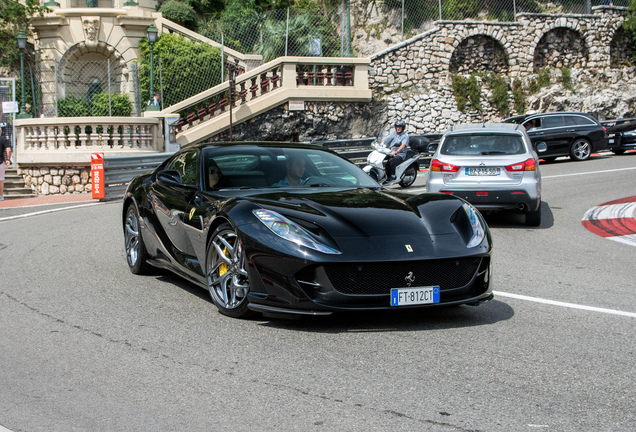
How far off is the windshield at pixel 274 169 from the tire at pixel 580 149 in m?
19.2

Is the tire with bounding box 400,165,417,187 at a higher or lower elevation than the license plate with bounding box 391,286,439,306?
higher

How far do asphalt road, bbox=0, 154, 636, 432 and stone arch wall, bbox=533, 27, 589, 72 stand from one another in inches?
1185

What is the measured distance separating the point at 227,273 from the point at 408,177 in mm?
12569

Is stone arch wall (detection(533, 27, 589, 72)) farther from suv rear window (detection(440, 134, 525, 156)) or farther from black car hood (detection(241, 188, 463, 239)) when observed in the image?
black car hood (detection(241, 188, 463, 239))

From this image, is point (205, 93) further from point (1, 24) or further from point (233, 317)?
point (233, 317)

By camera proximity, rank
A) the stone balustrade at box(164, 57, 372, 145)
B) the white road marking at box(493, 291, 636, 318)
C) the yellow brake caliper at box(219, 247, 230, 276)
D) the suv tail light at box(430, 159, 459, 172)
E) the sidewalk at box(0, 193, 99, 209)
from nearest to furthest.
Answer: the yellow brake caliper at box(219, 247, 230, 276) → the white road marking at box(493, 291, 636, 318) → the suv tail light at box(430, 159, 459, 172) → the sidewalk at box(0, 193, 99, 209) → the stone balustrade at box(164, 57, 372, 145)

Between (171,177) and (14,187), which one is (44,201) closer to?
(14,187)

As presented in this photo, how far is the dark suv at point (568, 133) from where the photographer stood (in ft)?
81.1

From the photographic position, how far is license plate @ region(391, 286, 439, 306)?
5434 mm

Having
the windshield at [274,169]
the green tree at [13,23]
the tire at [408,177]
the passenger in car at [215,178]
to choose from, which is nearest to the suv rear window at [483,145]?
the windshield at [274,169]

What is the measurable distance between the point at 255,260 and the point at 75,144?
18.1 meters

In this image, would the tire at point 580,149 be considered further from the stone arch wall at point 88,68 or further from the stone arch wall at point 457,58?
the stone arch wall at point 88,68

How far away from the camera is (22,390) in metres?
4.48

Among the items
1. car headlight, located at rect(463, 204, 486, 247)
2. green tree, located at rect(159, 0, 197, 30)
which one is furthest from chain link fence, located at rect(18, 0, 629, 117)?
car headlight, located at rect(463, 204, 486, 247)
